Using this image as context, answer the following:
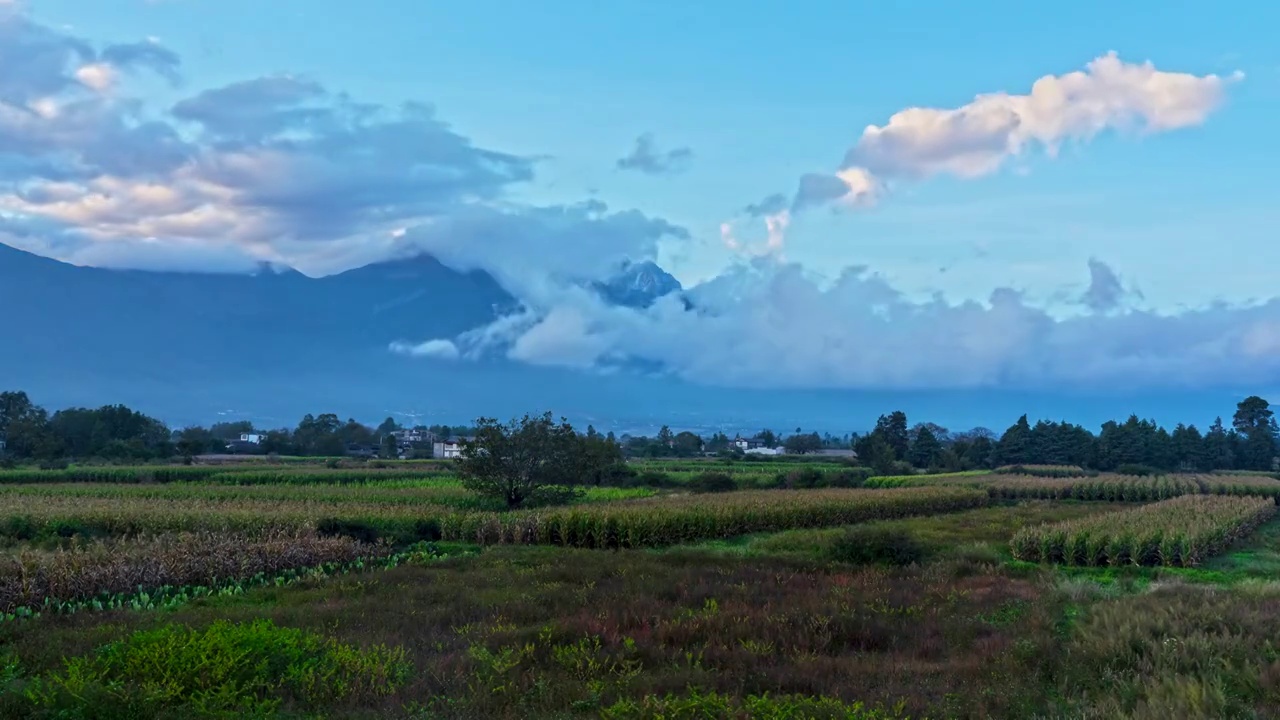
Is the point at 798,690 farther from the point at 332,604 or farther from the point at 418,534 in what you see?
the point at 418,534

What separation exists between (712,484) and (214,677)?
150 ft

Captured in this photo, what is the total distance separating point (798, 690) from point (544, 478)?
2812 centimetres

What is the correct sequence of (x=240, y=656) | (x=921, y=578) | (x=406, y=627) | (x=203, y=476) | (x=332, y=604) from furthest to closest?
(x=203, y=476) → (x=921, y=578) → (x=332, y=604) → (x=406, y=627) → (x=240, y=656)

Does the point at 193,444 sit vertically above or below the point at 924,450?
below

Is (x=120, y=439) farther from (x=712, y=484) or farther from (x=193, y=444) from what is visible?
(x=712, y=484)

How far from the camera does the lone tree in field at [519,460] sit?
35.9 metres

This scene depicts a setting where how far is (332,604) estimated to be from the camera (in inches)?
567

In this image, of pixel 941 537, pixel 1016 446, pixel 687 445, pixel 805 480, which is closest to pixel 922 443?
pixel 1016 446

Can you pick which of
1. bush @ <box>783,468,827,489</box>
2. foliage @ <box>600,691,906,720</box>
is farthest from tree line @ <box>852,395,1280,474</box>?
foliage @ <box>600,691,906,720</box>

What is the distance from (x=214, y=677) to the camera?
9.03m

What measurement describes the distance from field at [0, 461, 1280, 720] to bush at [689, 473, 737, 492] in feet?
75.8

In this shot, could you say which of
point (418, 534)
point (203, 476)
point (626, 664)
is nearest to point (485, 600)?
point (626, 664)

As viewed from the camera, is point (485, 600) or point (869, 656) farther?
point (485, 600)

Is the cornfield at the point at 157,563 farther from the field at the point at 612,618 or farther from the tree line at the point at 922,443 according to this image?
the tree line at the point at 922,443
